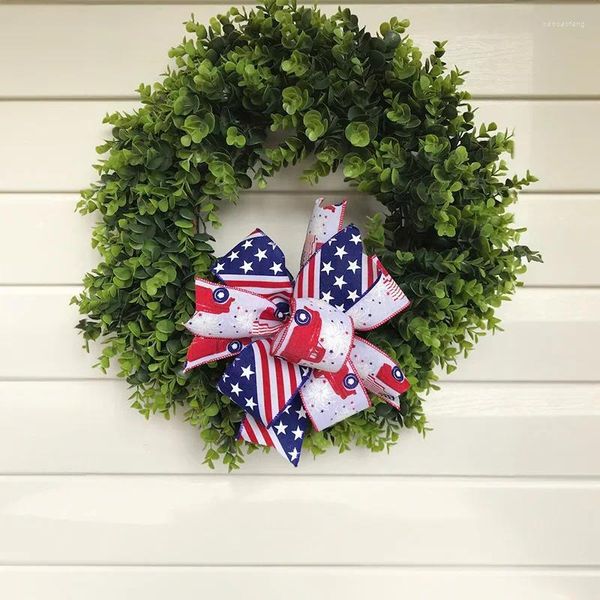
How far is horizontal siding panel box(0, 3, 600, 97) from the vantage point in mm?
1012

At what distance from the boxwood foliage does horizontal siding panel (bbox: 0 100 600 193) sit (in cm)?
9

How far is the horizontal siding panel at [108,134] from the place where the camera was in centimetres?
103

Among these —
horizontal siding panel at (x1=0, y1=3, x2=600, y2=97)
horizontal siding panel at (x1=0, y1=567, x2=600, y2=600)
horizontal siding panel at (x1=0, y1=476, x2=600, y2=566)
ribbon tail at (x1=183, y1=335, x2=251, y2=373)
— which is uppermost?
horizontal siding panel at (x1=0, y1=3, x2=600, y2=97)

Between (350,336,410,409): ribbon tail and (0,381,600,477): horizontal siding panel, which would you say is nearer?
(350,336,410,409): ribbon tail

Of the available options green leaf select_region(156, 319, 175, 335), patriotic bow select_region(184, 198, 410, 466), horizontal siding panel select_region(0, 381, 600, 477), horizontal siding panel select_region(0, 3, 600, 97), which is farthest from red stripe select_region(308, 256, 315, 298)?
horizontal siding panel select_region(0, 3, 600, 97)

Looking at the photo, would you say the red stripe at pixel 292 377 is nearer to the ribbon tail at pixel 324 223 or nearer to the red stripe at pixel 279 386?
the red stripe at pixel 279 386

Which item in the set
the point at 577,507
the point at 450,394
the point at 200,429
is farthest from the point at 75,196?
the point at 577,507

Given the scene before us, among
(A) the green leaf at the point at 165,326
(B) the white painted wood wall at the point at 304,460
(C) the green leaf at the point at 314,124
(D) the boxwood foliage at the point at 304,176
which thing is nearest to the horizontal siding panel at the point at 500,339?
(B) the white painted wood wall at the point at 304,460

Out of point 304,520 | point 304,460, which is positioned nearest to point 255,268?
point 304,460

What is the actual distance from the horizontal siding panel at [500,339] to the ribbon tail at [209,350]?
0.87 feet

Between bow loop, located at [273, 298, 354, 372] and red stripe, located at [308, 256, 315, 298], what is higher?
red stripe, located at [308, 256, 315, 298]

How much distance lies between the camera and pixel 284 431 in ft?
3.00

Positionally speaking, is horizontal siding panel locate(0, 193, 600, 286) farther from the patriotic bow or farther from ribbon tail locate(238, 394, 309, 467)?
ribbon tail locate(238, 394, 309, 467)

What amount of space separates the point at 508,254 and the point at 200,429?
0.60 meters
